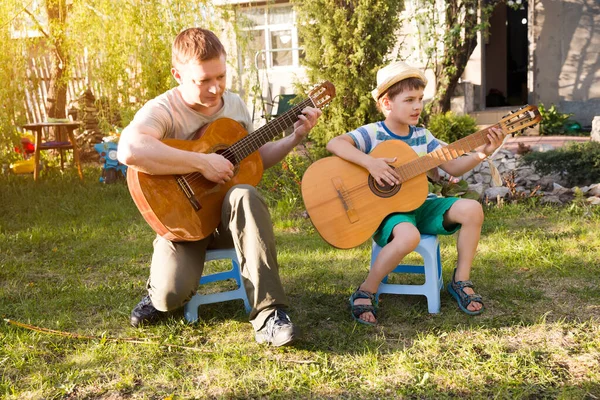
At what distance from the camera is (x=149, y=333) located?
115 inches

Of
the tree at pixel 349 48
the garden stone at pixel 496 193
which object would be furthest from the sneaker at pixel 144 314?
the garden stone at pixel 496 193

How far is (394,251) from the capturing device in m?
2.92

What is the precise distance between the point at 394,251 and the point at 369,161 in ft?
1.55

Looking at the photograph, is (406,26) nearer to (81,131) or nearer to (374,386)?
(81,131)

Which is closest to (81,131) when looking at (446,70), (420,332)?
(446,70)

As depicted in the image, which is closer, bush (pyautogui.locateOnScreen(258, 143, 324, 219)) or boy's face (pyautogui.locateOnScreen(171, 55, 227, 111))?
boy's face (pyautogui.locateOnScreen(171, 55, 227, 111))

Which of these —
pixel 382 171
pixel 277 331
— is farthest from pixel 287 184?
pixel 277 331

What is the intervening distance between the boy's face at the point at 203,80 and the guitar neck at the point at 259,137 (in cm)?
23

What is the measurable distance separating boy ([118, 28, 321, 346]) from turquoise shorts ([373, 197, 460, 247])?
627mm

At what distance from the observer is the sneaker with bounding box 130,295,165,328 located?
9.82 ft

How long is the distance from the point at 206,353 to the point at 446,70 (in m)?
6.41

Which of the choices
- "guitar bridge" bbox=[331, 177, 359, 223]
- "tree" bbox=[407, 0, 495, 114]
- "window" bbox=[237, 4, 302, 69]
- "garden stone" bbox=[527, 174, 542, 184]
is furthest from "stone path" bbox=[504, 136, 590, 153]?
"guitar bridge" bbox=[331, 177, 359, 223]

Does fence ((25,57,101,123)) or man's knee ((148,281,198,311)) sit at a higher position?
fence ((25,57,101,123))

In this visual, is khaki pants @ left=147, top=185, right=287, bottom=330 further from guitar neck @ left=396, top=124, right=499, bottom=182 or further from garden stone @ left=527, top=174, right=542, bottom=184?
garden stone @ left=527, top=174, right=542, bottom=184
